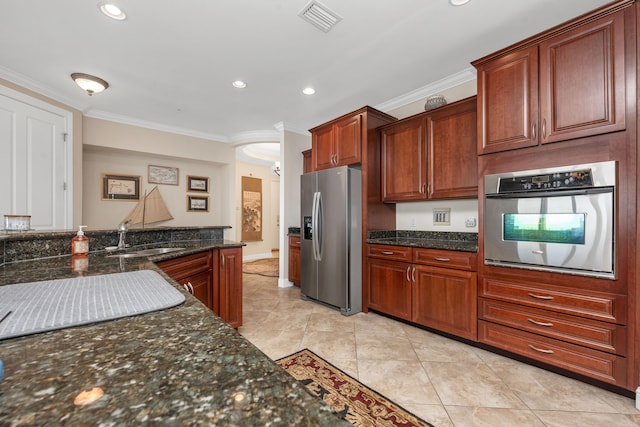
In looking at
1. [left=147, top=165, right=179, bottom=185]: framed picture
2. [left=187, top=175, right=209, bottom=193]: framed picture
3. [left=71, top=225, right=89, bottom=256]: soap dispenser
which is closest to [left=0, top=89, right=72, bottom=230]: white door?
[left=147, top=165, right=179, bottom=185]: framed picture

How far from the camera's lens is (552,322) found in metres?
1.79

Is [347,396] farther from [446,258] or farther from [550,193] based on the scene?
[550,193]

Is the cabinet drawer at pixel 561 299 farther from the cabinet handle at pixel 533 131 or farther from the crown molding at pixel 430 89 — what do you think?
the crown molding at pixel 430 89

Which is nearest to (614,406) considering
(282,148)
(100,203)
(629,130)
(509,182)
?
(509,182)

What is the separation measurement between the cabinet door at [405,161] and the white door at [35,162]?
160 inches

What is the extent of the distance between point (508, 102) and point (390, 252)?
1645mm

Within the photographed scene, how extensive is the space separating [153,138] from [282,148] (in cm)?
211

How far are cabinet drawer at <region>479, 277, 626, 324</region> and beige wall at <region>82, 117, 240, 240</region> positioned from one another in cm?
441

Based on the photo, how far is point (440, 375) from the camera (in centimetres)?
184

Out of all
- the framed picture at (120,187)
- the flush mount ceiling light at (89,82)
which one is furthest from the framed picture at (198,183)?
the flush mount ceiling light at (89,82)

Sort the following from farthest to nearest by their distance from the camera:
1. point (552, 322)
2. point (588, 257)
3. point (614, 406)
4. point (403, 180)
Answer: point (403, 180) < point (552, 322) < point (588, 257) < point (614, 406)

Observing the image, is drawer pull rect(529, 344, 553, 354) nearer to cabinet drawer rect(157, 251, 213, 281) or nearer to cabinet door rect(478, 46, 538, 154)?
cabinet door rect(478, 46, 538, 154)

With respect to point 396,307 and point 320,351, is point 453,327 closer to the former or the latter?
point 396,307

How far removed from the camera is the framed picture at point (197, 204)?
16.7 ft
